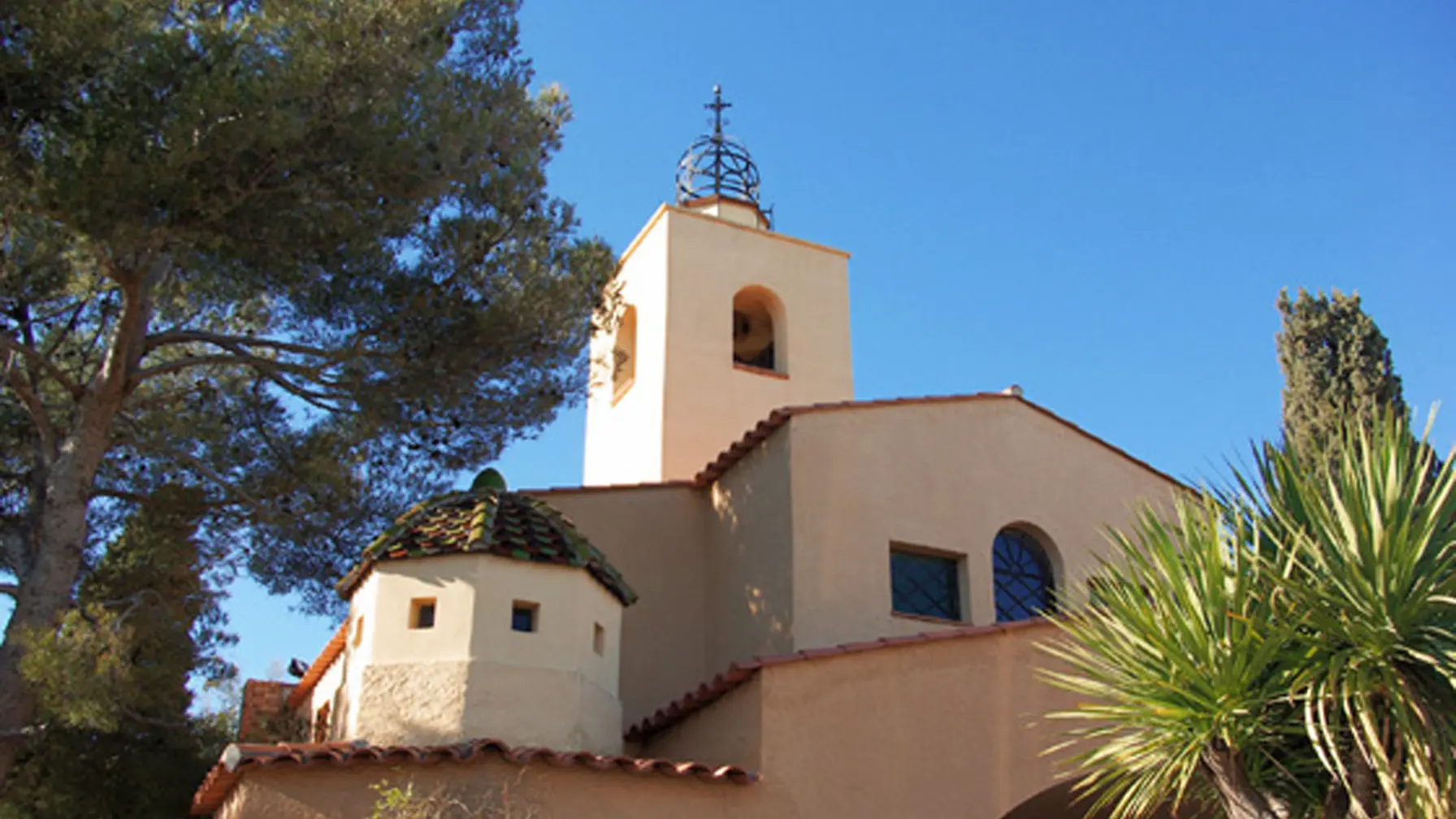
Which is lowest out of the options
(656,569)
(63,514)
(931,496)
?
(63,514)

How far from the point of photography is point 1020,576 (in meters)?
15.8

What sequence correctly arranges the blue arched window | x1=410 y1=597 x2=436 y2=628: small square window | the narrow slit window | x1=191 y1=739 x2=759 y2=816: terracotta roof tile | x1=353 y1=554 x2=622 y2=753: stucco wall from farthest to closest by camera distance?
the narrow slit window
the blue arched window
x1=410 y1=597 x2=436 y2=628: small square window
x1=353 y1=554 x2=622 y2=753: stucco wall
x1=191 y1=739 x2=759 y2=816: terracotta roof tile

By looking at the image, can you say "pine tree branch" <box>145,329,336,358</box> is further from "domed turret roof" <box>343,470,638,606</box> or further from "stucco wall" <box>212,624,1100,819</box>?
"stucco wall" <box>212,624,1100,819</box>

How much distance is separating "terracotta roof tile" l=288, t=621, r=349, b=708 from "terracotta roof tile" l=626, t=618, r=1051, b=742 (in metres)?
3.02

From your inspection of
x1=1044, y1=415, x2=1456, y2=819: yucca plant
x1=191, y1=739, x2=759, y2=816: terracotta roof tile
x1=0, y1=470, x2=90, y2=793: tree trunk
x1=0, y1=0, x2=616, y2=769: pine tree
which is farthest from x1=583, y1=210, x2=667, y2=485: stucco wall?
x1=1044, y1=415, x2=1456, y2=819: yucca plant

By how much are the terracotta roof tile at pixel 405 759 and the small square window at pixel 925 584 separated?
4317mm

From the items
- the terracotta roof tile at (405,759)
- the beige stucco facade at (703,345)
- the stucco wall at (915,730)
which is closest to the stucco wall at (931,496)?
the stucco wall at (915,730)

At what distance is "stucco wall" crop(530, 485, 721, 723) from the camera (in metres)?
15.6

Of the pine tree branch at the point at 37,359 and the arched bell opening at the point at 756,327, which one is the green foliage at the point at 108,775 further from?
the arched bell opening at the point at 756,327

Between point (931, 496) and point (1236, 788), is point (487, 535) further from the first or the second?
point (1236, 788)

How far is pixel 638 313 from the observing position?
66.7ft

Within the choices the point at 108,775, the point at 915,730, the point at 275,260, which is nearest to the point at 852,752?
the point at 915,730

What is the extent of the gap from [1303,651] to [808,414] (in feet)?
22.0

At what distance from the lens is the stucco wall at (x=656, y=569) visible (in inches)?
615
